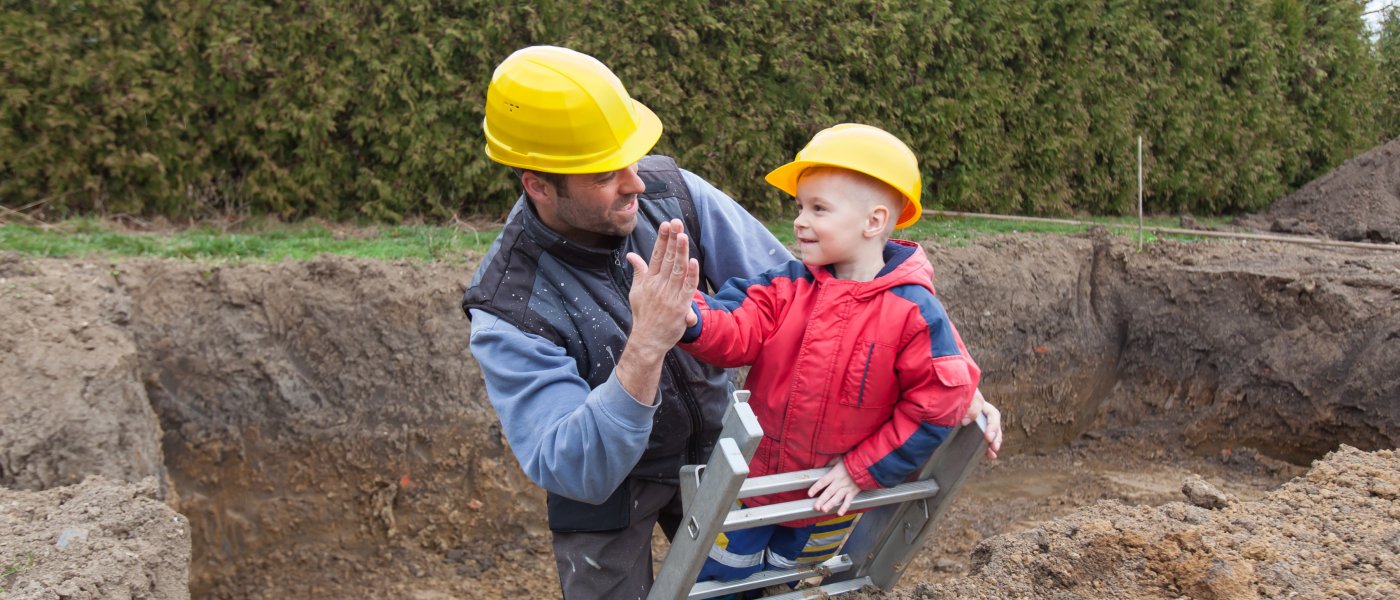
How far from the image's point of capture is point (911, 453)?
96.3 inches

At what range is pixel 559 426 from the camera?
7.20ft

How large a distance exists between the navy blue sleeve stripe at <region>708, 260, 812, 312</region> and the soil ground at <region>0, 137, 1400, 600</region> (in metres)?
1.01

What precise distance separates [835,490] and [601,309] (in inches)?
30.0

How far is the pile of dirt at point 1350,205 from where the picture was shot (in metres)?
9.16

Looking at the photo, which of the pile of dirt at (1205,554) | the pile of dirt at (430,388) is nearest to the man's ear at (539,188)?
the pile of dirt at (1205,554)

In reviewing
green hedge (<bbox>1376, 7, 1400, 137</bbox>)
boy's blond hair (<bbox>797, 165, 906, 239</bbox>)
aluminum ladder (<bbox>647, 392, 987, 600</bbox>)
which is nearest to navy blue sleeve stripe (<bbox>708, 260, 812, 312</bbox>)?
boy's blond hair (<bbox>797, 165, 906, 239</bbox>)

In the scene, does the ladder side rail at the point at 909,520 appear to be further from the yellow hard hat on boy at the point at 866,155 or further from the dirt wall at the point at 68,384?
the dirt wall at the point at 68,384

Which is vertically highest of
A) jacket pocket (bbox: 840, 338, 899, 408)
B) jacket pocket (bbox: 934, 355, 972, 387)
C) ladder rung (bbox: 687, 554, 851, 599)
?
jacket pocket (bbox: 934, 355, 972, 387)

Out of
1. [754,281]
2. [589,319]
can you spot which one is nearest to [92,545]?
[589,319]

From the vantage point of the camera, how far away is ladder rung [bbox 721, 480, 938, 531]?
7.59 ft

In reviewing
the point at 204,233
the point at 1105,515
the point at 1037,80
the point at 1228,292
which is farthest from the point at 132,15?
the point at 1228,292

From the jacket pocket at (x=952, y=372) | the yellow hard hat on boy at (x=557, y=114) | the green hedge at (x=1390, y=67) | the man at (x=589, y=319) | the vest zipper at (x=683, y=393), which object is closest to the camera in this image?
the man at (x=589, y=319)

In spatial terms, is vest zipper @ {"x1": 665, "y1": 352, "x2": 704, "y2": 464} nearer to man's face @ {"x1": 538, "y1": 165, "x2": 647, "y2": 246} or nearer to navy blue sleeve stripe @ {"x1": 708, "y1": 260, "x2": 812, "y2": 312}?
navy blue sleeve stripe @ {"x1": 708, "y1": 260, "x2": 812, "y2": 312}

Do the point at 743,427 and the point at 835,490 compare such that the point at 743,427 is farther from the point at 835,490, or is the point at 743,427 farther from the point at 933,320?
the point at 933,320
